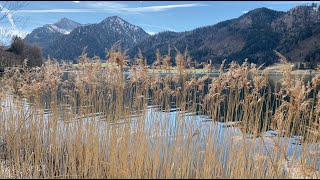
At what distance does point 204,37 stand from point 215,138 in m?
195

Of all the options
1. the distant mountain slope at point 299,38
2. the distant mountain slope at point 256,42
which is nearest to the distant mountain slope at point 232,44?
the distant mountain slope at point 256,42

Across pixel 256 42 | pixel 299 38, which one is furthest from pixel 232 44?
pixel 299 38

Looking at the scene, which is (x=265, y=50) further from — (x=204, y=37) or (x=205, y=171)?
(x=205, y=171)

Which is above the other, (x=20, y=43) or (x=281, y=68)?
(x=20, y=43)

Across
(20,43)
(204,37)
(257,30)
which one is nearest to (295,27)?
(257,30)

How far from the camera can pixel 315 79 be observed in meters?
4.73

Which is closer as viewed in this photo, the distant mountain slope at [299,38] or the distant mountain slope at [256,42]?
the distant mountain slope at [299,38]

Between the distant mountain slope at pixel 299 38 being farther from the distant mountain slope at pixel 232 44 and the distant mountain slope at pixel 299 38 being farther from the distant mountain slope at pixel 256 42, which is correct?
the distant mountain slope at pixel 232 44

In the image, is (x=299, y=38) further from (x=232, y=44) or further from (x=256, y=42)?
(x=232, y=44)

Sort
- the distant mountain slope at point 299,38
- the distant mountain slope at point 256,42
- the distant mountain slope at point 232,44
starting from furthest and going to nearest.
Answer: the distant mountain slope at point 232,44, the distant mountain slope at point 256,42, the distant mountain slope at point 299,38

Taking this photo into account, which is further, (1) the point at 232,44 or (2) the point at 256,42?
(1) the point at 232,44

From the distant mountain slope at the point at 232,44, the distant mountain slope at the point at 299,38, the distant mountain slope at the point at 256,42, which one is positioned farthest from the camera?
the distant mountain slope at the point at 232,44

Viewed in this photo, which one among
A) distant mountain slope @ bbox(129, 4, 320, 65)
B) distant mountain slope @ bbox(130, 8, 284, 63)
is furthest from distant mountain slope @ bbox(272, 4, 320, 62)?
distant mountain slope @ bbox(130, 8, 284, 63)

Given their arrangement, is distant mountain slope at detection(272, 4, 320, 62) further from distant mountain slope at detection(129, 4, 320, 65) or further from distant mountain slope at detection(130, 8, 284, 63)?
distant mountain slope at detection(130, 8, 284, 63)
